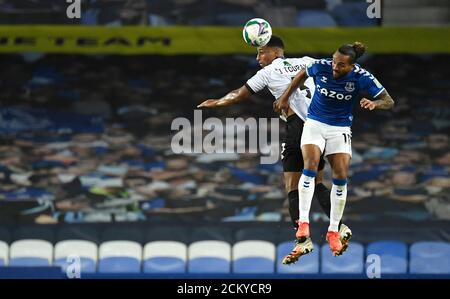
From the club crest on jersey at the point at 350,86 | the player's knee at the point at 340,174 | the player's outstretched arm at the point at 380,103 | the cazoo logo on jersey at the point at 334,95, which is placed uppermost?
the club crest on jersey at the point at 350,86

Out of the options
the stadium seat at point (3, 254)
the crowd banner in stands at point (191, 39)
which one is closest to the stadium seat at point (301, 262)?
the crowd banner in stands at point (191, 39)

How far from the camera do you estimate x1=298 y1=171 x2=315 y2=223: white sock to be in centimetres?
1293

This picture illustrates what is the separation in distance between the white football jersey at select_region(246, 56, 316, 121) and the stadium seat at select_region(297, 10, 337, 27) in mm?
13061

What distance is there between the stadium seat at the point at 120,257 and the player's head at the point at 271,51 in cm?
1321

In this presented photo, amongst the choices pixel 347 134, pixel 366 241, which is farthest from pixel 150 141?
pixel 347 134

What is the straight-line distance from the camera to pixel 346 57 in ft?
39.2

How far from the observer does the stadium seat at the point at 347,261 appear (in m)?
25.3

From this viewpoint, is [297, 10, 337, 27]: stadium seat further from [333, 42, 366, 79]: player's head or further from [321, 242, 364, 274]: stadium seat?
[333, 42, 366, 79]: player's head

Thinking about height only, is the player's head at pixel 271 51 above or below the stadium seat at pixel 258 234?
above

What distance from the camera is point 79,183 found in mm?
27406

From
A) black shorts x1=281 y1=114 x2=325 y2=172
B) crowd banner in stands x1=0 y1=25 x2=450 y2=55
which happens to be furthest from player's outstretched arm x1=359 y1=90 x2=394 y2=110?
crowd banner in stands x1=0 y1=25 x2=450 y2=55

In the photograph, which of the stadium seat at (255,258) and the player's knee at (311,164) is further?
the stadium seat at (255,258)

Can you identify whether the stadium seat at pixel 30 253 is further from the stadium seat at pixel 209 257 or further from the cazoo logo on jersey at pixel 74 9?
the cazoo logo on jersey at pixel 74 9

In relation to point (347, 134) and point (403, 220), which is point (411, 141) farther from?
point (347, 134)
